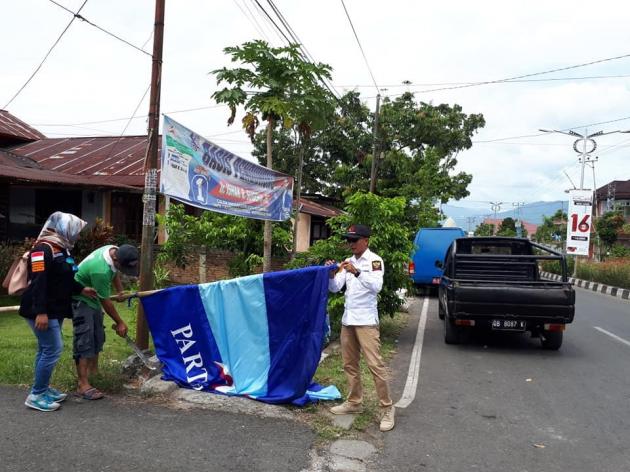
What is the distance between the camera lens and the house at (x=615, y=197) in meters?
51.4

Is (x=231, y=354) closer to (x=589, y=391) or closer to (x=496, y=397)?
(x=496, y=397)

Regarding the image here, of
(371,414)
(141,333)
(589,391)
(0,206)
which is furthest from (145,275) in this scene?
(0,206)

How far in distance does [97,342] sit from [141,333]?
3.06ft

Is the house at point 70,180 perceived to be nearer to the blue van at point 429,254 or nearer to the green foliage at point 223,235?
the green foliage at point 223,235

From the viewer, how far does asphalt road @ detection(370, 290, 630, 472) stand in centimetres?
409

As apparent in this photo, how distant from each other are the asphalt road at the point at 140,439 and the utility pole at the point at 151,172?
4.15ft

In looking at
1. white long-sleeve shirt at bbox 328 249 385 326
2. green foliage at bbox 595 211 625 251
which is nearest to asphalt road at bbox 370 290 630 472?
white long-sleeve shirt at bbox 328 249 385 326

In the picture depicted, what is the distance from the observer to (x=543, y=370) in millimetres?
7121

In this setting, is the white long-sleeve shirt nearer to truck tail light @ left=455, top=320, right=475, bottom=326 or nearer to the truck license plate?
truck tail light @ left=455, top=320, right=475, bottom=326

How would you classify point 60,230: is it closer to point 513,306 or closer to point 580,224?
point 513,306

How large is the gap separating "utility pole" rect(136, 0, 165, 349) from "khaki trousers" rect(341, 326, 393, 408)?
242cm

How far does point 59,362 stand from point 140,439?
2360 millimetres

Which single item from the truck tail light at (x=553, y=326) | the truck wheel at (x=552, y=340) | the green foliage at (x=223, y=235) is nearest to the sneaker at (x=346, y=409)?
the truck tail light at (x=553, y=326)

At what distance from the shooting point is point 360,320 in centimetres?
478
